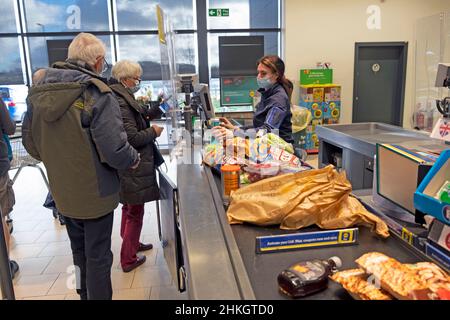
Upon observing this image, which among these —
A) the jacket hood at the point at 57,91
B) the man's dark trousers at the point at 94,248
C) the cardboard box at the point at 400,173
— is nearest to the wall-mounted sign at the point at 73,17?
the jacket hood at the point at 57,91

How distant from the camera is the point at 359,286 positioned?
885 millimetres

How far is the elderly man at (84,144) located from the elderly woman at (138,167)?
1.34 ft

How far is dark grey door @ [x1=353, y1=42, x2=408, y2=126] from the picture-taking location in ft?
22.2

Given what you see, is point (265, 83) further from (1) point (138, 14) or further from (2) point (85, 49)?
(1) point (138, 14)

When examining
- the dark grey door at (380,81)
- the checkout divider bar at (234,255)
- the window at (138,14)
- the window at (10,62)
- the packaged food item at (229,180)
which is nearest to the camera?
the checkout divider bar at (234,255)

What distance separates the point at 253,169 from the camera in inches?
63.8

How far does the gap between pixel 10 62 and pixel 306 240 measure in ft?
22.6

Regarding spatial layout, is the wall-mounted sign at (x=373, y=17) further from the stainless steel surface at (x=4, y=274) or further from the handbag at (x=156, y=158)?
the stainless steel surface at (x=4, y=274)

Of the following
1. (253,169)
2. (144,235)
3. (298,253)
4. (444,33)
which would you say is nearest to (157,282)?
(144,235)

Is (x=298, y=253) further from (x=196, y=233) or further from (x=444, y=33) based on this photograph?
(x=444, y=33)

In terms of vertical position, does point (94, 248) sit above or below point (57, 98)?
below

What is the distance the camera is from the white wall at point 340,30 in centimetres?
652

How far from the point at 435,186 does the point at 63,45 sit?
613 cm

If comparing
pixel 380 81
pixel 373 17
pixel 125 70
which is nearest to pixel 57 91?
pixel 125 70
